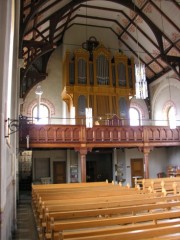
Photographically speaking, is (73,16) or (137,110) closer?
(73,16)

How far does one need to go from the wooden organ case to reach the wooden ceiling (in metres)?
1.59

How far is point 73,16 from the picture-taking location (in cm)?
1738

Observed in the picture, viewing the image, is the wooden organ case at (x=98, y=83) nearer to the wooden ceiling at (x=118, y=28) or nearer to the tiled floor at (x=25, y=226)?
the wooden ceiling at (x=118, y=28)

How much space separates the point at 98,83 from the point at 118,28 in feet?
13.9

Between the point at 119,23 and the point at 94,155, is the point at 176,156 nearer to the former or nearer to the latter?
the point at 94,155

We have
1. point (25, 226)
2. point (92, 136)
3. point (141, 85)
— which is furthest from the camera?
point (92, 136)

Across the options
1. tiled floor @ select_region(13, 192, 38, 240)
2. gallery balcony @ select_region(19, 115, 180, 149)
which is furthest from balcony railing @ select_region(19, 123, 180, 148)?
tiled floor @ select_region(13, 192, 38, 240)

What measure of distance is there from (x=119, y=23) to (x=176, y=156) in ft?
31.1

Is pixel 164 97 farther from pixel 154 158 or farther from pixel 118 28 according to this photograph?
pixel 118 28

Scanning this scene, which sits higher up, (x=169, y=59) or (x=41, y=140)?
(x=169, y=59)

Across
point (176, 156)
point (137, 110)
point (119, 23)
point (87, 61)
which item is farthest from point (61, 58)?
point (176, 156)

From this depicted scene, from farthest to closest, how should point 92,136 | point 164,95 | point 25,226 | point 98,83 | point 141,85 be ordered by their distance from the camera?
point 164,95
point 98,83
point 92,136
point 141,85
point 25,226

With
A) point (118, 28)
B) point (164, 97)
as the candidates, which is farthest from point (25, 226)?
point (118, 28)

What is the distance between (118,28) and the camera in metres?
18.8
